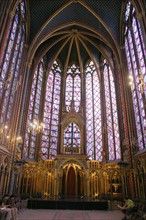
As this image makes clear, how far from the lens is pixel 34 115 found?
22.8 meters

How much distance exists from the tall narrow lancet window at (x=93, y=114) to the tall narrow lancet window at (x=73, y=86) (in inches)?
55.2

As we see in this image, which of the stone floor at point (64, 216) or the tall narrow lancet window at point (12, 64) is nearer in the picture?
the stone floor at point (64, 216)

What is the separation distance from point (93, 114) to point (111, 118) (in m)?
3.30

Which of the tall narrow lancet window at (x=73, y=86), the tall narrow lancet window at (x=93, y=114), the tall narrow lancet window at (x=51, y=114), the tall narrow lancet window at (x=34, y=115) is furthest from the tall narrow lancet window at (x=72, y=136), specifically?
the tall narrow lancet window at (x=34, y=115)

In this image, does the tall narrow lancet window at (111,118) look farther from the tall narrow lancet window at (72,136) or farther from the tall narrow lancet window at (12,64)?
the tall narrow lancet window at (12,64)

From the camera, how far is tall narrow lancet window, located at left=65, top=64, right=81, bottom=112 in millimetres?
26609

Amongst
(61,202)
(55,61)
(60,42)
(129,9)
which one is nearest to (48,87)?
(55,61)

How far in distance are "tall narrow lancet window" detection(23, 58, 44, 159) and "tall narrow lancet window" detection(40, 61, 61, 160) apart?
1.20 m

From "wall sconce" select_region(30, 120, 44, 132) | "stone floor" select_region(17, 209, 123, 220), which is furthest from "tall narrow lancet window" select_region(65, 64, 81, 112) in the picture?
"stone floor" select_region(17, 209, 123, 220)

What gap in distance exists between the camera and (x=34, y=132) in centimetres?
2236

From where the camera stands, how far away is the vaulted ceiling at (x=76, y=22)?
822 inches

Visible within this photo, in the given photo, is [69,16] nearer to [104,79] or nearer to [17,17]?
[17,17]

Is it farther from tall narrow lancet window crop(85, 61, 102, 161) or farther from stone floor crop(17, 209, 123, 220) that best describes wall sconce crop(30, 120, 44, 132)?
stone floor crop(17, 209, 123, 220)

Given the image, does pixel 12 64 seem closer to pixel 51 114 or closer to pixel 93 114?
pixel 51 114
